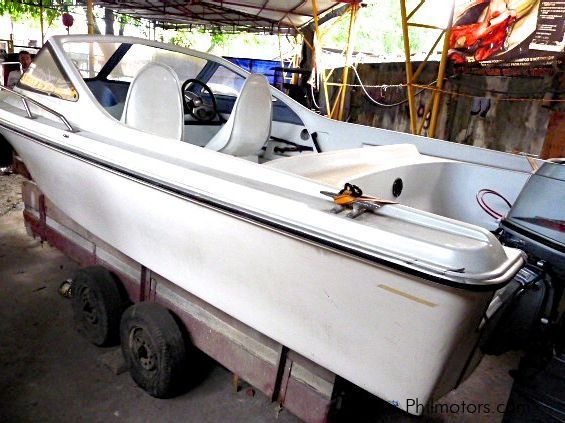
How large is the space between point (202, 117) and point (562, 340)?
7.84 ft

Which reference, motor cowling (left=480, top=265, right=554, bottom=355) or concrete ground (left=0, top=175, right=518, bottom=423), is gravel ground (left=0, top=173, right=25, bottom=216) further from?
motor cowling (left=480, top=265, right=554, bottom=355)

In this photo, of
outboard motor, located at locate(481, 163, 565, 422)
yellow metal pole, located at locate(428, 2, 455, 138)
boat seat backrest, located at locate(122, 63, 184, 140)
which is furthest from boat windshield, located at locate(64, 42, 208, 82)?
yellow metal pole, located at locate(428, 2, 455, 138)

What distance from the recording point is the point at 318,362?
4.52ft

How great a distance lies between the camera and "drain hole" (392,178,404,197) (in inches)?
73.8

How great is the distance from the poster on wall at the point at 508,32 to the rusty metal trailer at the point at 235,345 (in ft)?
14.6

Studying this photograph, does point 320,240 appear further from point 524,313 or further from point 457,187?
point 457,187

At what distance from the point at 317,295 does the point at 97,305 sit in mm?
1363

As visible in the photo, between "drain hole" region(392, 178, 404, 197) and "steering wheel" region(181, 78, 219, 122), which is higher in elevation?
"steering wheel" region(181, 78, 219, 122)

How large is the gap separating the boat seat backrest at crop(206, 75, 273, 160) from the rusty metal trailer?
80cm

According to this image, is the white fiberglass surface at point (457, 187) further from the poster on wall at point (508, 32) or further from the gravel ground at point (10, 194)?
the gravel ground at point (10, 194)

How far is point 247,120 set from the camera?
2322 millimetres

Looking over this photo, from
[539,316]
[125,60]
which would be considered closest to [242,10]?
[125,60]

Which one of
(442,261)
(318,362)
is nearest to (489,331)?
(442,261)

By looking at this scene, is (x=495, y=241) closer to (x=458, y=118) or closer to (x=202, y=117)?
(x=202, y=117)
